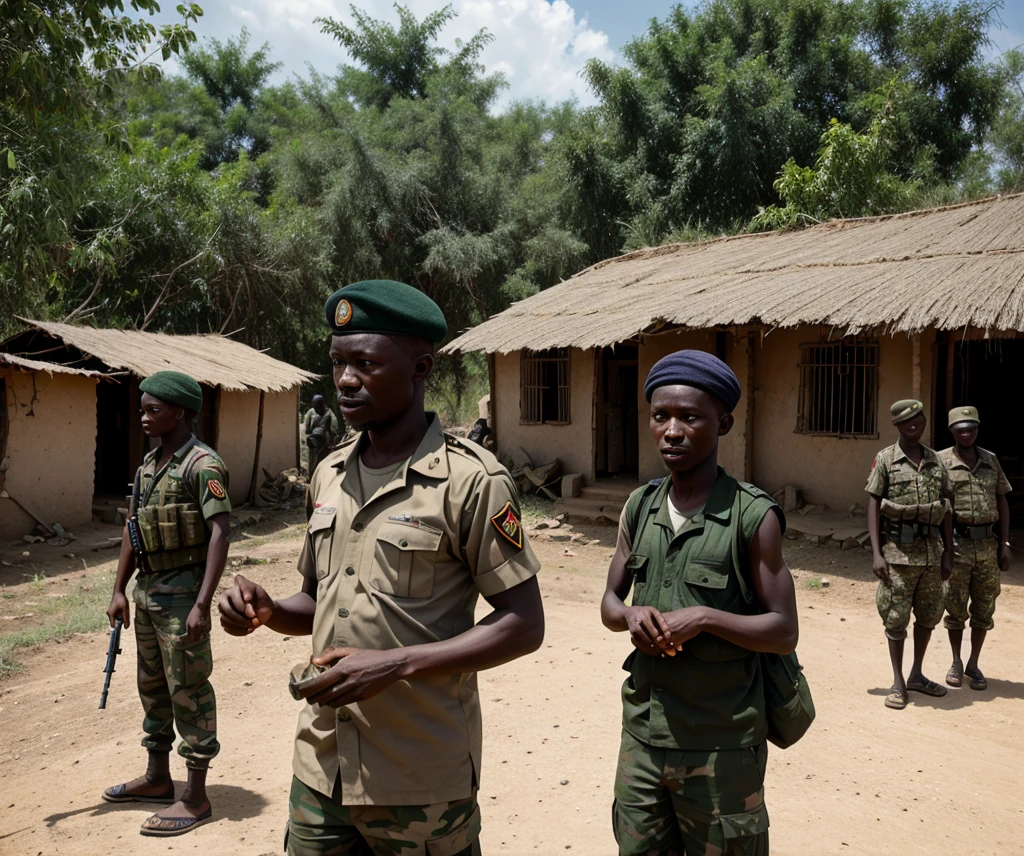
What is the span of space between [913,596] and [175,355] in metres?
11.0

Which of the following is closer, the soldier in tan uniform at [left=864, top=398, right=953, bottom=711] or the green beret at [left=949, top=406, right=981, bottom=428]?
the soldier in tan uniform at [left=864, top=398, right=953, bottom=711]

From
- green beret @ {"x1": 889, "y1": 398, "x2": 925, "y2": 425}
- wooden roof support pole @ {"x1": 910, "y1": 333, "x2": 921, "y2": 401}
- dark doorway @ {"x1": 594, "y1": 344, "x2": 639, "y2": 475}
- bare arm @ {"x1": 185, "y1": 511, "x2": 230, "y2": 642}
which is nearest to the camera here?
bare arm @ {"x1": 185, "y1": 511, "x2": 230, "y2": 642}

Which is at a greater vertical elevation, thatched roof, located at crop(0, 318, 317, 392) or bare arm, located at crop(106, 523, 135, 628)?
thatched roof, located at crop(0, 318, 317, 392)

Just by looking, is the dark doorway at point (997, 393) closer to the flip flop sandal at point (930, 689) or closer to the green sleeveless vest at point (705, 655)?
the flip flop sandal at point (930, 689)

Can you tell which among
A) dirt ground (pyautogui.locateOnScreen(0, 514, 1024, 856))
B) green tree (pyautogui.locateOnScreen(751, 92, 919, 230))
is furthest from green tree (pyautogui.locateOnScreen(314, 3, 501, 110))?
dirt ground (pyautogui.locateOnScreen(0, 514, 1024, 856))

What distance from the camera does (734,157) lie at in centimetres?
2100

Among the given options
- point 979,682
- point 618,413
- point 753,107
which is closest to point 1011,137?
point 753,107

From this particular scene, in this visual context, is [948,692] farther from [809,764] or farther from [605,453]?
[605,453]

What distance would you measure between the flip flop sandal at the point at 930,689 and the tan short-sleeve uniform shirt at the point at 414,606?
4.32m

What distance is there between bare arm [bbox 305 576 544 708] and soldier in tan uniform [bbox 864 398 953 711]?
3795mm

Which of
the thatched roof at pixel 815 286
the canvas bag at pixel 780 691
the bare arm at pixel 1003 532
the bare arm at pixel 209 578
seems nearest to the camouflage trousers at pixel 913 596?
the bare arm at pixel 1003 532

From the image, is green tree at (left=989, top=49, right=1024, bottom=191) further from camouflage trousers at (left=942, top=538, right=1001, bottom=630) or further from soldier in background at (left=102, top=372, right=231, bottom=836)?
soldier in background at (left=102, top=372, right=231, bottom=836)

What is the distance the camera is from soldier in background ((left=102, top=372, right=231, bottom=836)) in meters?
3.65

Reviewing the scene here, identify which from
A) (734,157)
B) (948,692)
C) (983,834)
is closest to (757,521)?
(983,834)
